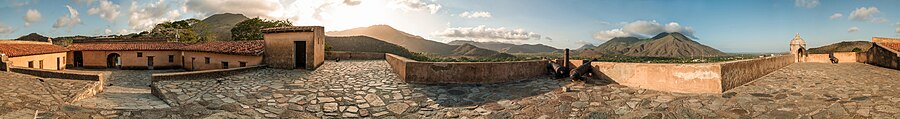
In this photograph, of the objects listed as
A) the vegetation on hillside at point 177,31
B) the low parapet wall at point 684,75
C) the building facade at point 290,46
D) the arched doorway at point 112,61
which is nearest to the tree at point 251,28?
the vegetation on hillside at point 177,31

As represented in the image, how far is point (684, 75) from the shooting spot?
7.05m

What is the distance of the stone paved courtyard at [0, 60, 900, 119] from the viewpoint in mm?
5293

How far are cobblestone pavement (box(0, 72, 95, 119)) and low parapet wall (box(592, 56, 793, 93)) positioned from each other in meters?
9.47

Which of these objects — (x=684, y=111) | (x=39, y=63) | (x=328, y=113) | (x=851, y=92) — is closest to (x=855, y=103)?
(x=851, y=92)

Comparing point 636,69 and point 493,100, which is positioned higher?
point 636,69

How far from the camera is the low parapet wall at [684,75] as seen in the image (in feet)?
22.1

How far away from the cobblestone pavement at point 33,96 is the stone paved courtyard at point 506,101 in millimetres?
249

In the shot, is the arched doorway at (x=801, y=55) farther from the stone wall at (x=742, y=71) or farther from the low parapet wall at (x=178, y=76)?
the low parapet wall at (x=178, y=76)

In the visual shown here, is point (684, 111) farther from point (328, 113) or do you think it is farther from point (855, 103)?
point (328, 113)

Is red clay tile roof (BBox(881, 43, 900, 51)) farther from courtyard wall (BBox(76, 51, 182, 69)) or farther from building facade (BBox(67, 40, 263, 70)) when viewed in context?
courtyard wall (BBox(76, 51, 182, 69))

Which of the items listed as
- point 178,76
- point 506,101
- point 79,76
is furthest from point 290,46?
point 506,101

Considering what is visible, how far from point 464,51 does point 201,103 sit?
7534cm

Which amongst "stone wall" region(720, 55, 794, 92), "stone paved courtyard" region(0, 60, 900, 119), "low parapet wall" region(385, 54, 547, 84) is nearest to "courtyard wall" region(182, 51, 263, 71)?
"stone paved courtyard" region(0, 60, 900, 119)

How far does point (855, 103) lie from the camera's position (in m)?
5.41
